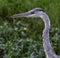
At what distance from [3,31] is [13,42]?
404 mm

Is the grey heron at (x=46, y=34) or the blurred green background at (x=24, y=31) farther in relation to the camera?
the blurred green background at (x=24, y=31)

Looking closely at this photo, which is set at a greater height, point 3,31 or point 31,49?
point 3,31

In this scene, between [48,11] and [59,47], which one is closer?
[59,47]

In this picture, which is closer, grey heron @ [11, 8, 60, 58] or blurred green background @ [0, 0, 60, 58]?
grey heron @ [11, 8, 60, 58]

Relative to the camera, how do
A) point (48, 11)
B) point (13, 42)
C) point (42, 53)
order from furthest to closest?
point (48, 11) < point (13, 42) < point (42, 53)

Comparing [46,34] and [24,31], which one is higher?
[24,31]

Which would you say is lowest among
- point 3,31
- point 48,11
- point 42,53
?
point 42,53

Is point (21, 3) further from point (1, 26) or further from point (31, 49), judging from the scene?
point (31, 49)

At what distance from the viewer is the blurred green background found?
4.74m

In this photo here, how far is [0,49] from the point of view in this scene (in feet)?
15.8

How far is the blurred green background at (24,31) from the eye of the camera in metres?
4.74

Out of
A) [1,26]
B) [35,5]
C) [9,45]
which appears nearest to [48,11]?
[35,5]

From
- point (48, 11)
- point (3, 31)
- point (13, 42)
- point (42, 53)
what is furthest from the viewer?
point (48, 11)

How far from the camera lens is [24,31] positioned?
5.32 meters
